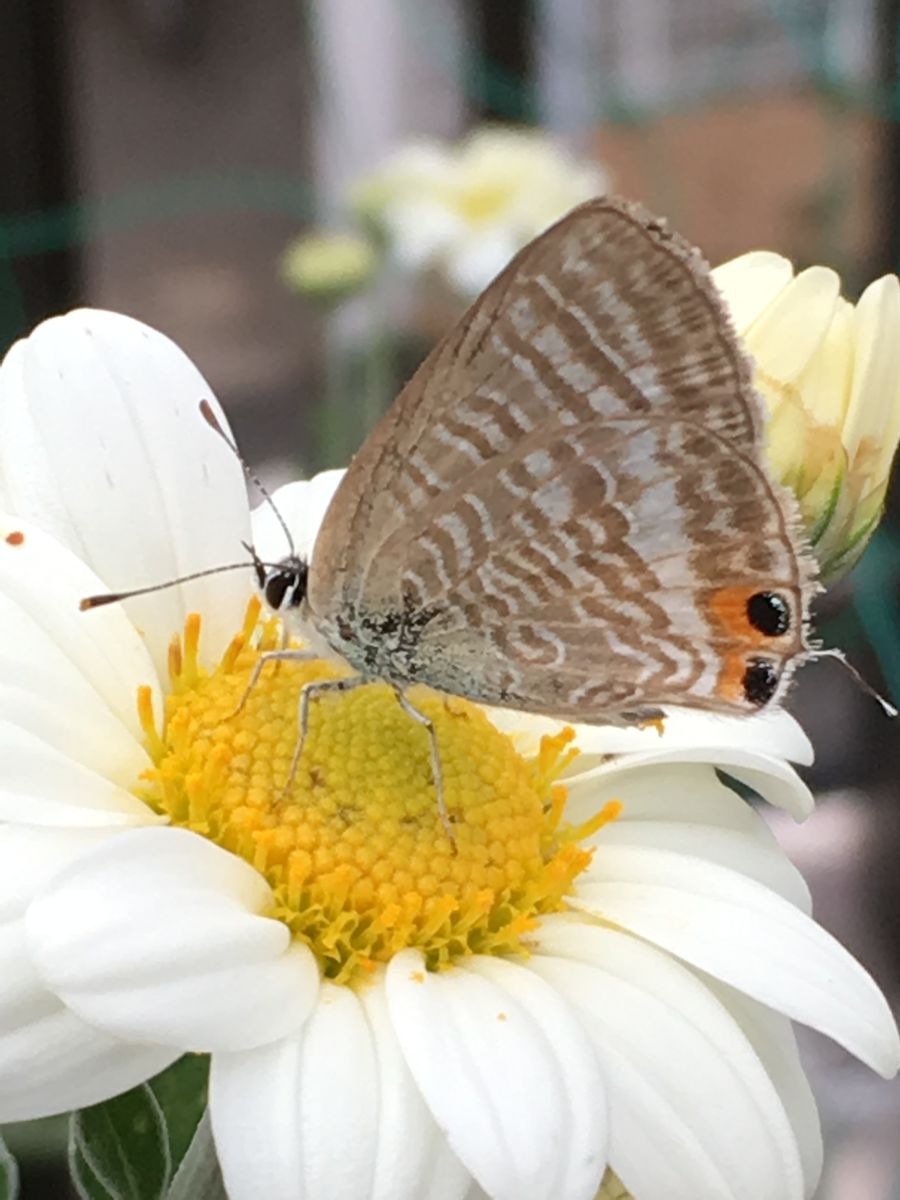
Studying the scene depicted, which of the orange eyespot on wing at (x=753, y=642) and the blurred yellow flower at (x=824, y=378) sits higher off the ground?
the blurred yellow flower at (x=824, y=378)

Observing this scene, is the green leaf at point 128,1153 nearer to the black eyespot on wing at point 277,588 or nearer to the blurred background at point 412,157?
the black eyespot on wing at point 277,588

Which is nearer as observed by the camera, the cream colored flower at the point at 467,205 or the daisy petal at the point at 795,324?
the daisy petal at the point at 795,324

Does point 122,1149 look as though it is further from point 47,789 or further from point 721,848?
point 721,848

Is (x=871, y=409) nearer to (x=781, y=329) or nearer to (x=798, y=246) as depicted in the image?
(x=781, y=329)

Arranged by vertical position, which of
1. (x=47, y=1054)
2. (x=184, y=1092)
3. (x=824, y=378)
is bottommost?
(x=184, y=1092)

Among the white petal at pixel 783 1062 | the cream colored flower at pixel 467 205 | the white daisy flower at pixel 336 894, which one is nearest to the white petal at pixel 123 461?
the white daisy flower at pixel 336 894

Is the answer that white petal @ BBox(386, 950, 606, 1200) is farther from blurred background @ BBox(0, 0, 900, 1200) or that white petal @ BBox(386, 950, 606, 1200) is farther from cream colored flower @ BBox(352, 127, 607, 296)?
blurred background @ BBox(0, 0, 900, 1200)

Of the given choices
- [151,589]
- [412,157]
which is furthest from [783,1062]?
[412,157]
